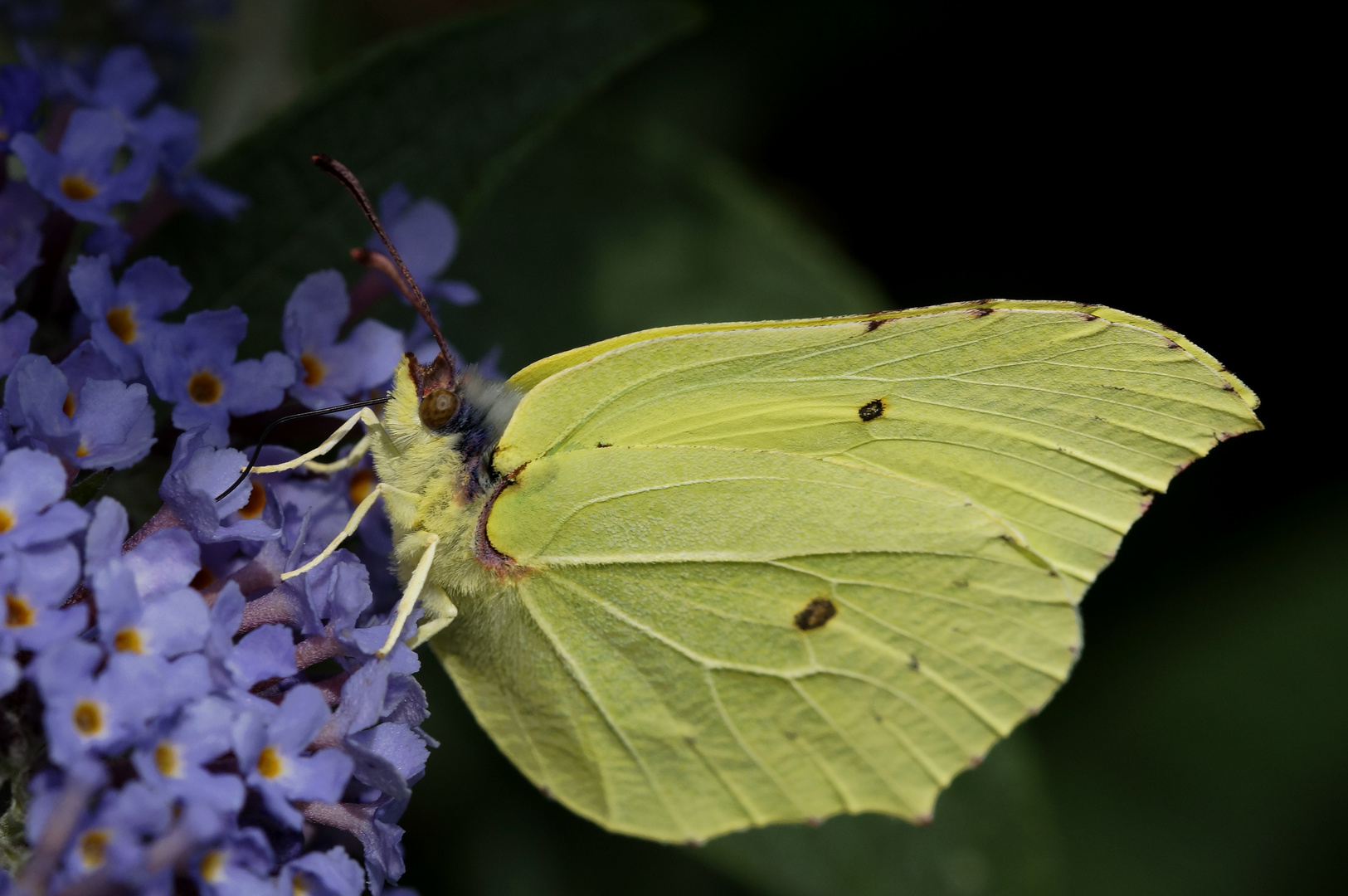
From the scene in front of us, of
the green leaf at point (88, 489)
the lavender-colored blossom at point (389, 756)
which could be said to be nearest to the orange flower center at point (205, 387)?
the green leaf at point (88, 489)

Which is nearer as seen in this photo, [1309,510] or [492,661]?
[492,661]

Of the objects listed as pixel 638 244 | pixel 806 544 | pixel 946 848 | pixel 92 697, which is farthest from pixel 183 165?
pixel 946 848

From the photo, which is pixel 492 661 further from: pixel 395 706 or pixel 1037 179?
pixel 1037 179

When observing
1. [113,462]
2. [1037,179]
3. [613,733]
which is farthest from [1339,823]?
[113,462]

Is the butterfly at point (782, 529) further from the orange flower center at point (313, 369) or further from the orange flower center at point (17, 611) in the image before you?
the orange flower center at point (17, 611)

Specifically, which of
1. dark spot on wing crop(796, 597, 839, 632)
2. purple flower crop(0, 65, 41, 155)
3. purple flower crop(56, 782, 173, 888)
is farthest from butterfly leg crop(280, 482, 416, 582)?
purple flower crop(0, 65, 41, 155)

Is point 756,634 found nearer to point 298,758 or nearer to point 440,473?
point 440,473
